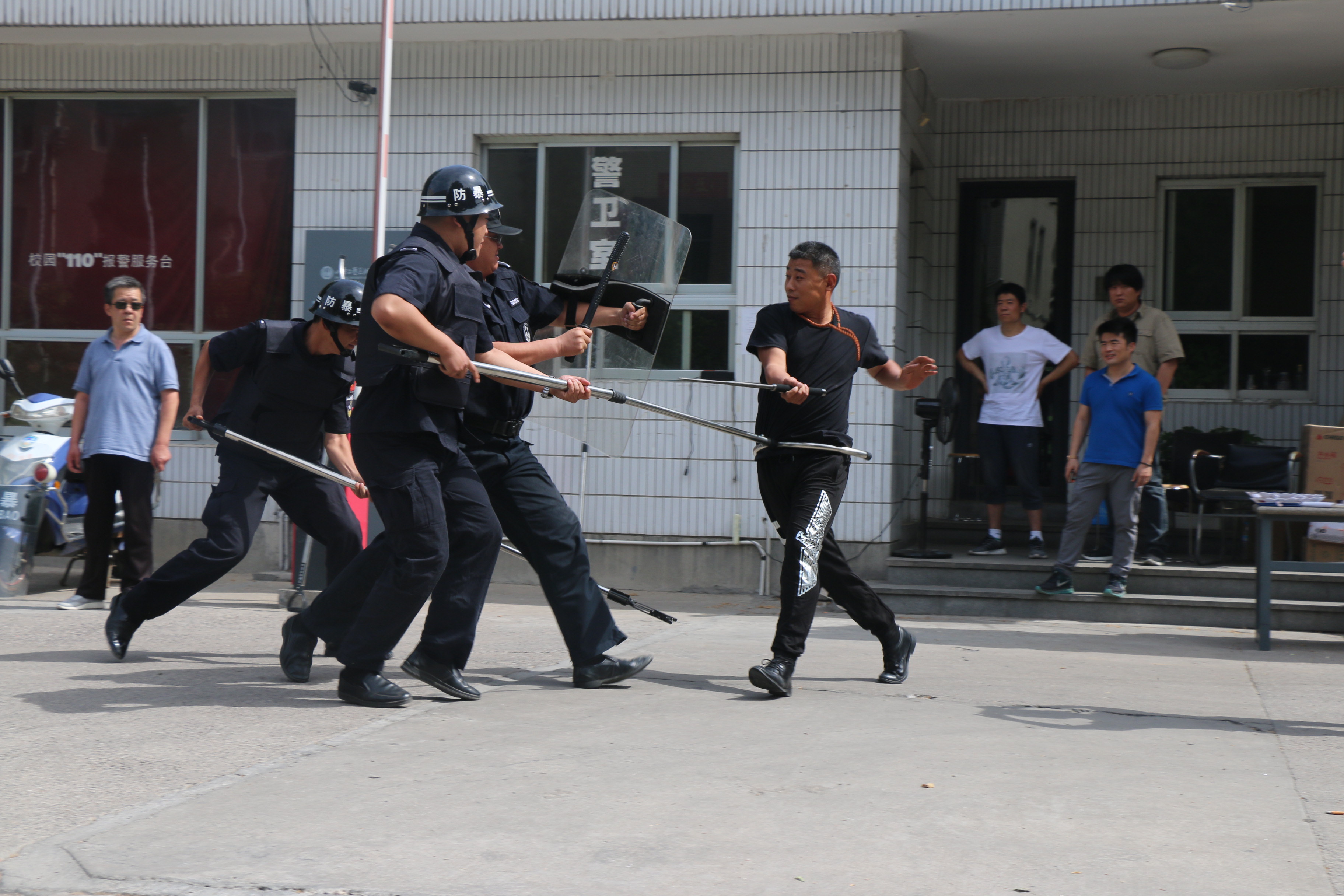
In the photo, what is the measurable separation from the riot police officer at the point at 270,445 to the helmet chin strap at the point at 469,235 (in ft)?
2.52

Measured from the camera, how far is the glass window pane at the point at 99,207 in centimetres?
1025

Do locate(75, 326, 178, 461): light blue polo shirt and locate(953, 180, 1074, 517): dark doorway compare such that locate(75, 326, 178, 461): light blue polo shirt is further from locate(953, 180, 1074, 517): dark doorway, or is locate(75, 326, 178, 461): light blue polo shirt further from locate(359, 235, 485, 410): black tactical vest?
locate(953, 180, 1074, 517): dark doorway

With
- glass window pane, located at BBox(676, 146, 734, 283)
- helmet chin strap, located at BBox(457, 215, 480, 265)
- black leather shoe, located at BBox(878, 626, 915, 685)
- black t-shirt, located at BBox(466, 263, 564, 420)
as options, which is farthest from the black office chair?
helmet chin strap, located at BBox(457, 215, 480, 265)

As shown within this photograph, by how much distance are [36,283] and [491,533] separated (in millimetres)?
7145

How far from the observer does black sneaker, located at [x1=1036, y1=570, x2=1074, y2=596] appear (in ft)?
27.2

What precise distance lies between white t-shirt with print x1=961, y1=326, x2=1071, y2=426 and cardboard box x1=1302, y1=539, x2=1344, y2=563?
1.88 meters

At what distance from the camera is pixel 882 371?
5879 millimetres

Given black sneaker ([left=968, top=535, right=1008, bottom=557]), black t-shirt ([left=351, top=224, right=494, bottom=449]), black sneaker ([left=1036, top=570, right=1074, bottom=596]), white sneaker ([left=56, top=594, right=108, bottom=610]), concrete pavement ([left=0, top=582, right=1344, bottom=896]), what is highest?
black t-shirt ([left=351, top=224, right=494, bottom=449])

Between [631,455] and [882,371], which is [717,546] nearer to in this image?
[631,455]

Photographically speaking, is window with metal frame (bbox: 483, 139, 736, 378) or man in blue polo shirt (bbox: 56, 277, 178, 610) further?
window with metal frame (bbox: 483, 139, 736, 378)

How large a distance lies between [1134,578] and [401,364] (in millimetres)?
5620

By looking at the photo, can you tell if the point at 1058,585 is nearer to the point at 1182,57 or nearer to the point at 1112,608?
the point at 1112,608

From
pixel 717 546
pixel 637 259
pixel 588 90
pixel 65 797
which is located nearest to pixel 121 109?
pixel 588 90

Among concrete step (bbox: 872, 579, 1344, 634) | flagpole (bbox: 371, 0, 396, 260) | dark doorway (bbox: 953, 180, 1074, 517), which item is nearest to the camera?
concrete step (bbox: 872, 579, 1344, 634)
